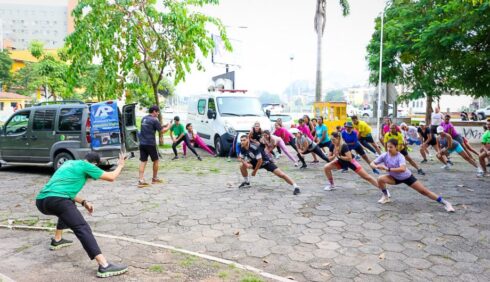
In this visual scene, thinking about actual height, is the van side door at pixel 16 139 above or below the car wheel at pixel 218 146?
above

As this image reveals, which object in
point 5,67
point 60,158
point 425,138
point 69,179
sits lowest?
point 60,158

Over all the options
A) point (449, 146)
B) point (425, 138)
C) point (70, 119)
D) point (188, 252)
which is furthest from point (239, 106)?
point (188, 252)

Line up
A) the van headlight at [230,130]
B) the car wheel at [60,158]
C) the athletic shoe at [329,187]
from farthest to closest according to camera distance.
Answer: the van headlight at [230,130] → the car wheel at [60,158] → the athletic shoe at [329,187]

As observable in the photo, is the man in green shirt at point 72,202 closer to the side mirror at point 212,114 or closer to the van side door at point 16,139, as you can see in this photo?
the van side door at point 16,139

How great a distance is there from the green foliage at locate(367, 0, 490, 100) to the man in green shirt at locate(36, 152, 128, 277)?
1140 cm

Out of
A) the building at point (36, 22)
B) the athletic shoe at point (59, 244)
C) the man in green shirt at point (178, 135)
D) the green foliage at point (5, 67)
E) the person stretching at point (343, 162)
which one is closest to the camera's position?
the athletic shoe at point (59, 244)

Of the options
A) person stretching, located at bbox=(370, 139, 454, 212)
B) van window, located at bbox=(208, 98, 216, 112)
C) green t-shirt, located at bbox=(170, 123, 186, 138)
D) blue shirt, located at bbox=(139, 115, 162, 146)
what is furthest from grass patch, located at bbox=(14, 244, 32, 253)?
van window, located at bbox=(208, 98, 216, 112)

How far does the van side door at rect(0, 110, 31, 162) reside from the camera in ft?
34.4

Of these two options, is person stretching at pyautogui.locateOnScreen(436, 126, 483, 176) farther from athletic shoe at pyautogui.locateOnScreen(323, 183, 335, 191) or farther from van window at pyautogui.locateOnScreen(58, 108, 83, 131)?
van window at pyautogui.locateOnScreen(58, 108, 83, 131)

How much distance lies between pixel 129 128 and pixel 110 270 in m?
7.28

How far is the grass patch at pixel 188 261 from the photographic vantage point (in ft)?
15.2

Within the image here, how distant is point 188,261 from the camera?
471 cm

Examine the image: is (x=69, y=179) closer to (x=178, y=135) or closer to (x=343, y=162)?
(x=343, y=162)

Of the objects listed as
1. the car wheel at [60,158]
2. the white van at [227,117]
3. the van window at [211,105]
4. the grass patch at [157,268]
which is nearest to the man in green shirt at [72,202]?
the grass patch at [157,268]
